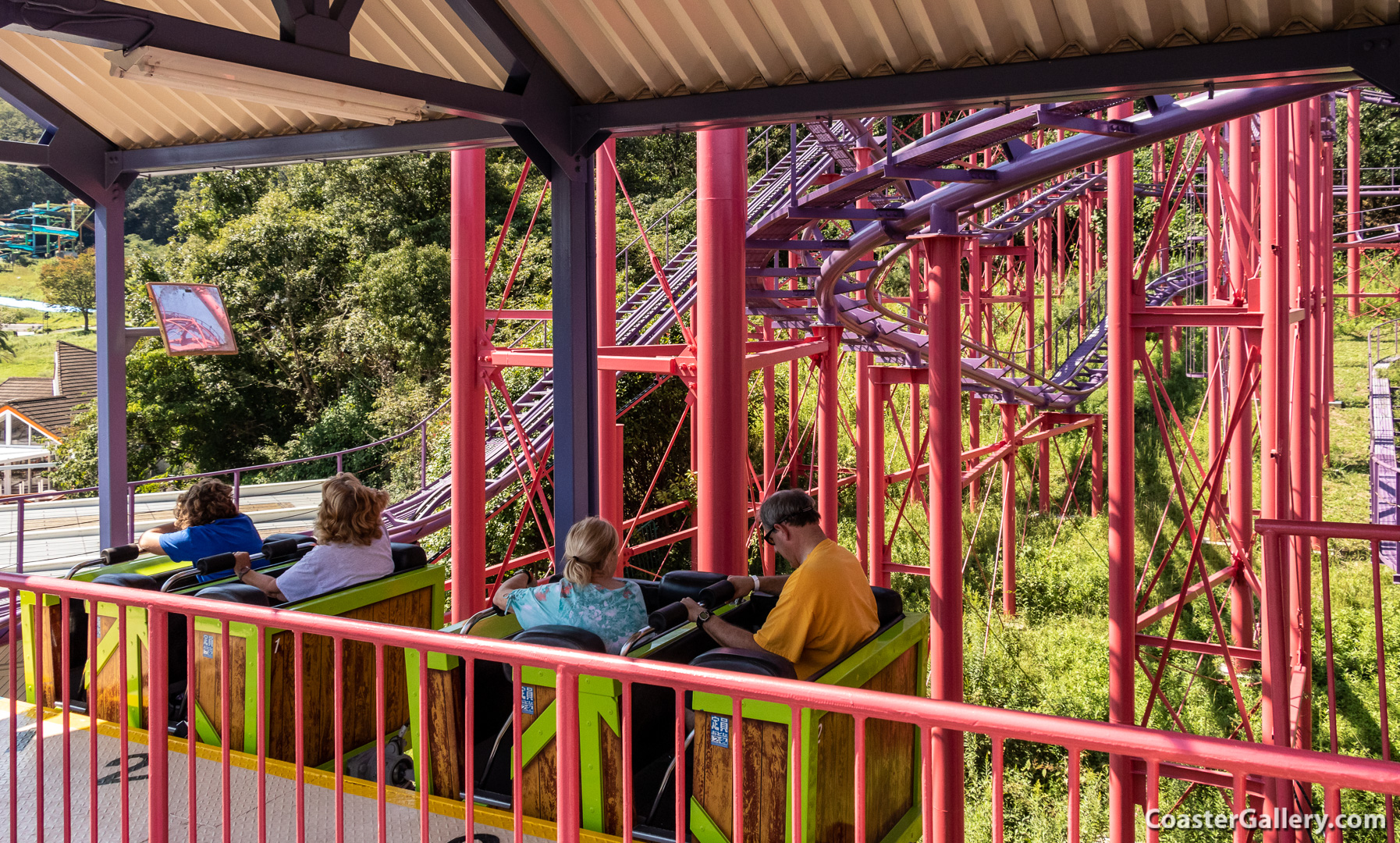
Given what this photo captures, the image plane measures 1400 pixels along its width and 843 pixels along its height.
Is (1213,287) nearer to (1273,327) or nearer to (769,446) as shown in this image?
(1273,327)

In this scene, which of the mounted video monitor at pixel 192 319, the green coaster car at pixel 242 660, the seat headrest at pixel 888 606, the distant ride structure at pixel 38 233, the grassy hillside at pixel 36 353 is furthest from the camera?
the distant ride structure at pixel 38 233

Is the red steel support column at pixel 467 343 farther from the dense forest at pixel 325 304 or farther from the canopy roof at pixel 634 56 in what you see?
the dense forest at pixel 325 304

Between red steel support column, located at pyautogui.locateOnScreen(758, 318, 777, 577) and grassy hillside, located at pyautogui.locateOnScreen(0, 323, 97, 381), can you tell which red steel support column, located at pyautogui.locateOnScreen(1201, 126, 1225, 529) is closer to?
red steel support column, located at pyautogui.locateOnScreen(758, 318, 777, 577)

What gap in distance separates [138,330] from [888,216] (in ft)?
18.7

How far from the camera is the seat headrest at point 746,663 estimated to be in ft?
10.5

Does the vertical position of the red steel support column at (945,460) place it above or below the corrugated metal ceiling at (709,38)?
below

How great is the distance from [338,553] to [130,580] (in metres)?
0.82

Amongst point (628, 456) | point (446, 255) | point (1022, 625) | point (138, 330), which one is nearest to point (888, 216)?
point (138, 330)

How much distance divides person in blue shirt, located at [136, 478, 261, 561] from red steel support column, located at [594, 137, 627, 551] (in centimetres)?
482

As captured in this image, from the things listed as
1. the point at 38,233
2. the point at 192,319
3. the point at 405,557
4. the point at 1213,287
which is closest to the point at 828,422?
the point at 1213,287

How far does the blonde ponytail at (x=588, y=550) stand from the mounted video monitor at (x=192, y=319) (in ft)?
12.3

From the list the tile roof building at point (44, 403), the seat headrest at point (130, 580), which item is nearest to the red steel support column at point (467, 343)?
the seat headrest at point (130, 580)

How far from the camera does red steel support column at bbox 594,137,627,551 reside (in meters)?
10.2

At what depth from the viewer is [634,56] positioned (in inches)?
177
